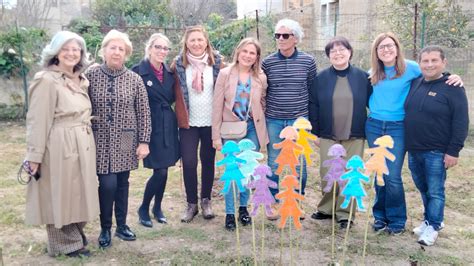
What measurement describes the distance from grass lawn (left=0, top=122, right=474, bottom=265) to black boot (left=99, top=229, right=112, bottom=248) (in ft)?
0.17

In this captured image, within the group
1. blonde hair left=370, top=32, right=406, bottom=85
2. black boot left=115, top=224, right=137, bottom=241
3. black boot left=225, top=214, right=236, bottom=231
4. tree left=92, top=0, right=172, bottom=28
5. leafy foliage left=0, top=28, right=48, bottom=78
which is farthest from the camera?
tree left=92, top=0, right=172, bottom=28

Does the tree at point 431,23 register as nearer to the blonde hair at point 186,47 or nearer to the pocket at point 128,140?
the blonde hair at point 186,47

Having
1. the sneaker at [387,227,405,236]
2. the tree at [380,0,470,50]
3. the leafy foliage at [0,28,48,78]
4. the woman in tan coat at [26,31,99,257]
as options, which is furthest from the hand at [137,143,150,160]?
the leafy foliage at [0,28,48,78]

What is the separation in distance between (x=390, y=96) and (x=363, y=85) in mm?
251

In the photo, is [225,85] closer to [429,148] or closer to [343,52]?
[343,52]

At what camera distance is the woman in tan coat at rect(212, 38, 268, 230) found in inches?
155

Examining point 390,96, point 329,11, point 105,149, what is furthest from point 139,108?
point 329,11

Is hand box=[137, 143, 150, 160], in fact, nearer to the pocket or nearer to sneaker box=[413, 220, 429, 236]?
the pocket

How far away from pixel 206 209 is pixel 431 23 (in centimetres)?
685

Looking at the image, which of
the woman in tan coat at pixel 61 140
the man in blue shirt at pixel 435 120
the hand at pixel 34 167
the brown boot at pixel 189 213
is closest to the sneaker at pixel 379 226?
the man in blue shirt at pixel 435 120

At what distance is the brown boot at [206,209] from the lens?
4.44 meters

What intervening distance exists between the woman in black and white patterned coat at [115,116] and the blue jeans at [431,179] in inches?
90.5

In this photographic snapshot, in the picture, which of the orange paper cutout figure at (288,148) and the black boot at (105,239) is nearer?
the orange paper cutout figure at (288,148)

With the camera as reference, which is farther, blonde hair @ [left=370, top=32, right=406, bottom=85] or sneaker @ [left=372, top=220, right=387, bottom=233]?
sneaker @ [left=372, top=220, right=387, bottom=233]
